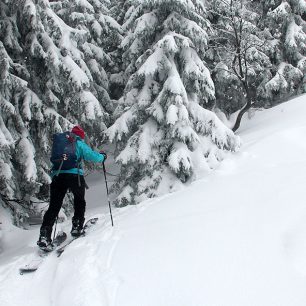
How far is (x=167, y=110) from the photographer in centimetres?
1082

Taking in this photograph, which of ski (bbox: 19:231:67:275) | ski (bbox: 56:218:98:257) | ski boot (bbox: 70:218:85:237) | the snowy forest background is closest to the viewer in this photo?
ski (bbox: 19:231:67:275)

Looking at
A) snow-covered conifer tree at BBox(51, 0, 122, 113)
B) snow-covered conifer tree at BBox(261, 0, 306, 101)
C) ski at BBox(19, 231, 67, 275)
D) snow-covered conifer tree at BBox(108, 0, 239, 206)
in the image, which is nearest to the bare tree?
snow-covered conifer tree at BBox(261, 0, 306, 101)

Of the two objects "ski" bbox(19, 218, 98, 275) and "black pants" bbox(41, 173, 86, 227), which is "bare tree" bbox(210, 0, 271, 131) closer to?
"black pants" bbox(41, 173, 86, 227)

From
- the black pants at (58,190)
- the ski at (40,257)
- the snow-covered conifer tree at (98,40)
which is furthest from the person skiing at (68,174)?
the snow-covered conifer tree at (98,40)

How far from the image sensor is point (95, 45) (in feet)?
55.6

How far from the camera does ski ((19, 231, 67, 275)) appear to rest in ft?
21.1

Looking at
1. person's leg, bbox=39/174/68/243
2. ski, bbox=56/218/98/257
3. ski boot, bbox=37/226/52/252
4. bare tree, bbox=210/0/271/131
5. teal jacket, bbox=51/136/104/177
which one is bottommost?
ski, bbox=56/218/98/257

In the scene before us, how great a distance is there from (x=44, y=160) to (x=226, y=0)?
8733 millimetres

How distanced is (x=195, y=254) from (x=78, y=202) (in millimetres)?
3199

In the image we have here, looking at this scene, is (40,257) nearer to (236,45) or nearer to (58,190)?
(58,190)

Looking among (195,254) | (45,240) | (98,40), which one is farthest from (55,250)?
(98,40)

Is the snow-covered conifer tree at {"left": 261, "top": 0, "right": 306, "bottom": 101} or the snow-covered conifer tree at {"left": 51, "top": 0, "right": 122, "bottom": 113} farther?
the snow-covered conifer tree at {"left": 261, "top": 0, "right": 306, "bottom": 101}

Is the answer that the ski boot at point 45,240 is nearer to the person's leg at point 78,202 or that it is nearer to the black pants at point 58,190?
the black pants at point 58,190

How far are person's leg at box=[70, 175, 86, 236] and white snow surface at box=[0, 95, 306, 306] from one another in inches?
12.0
